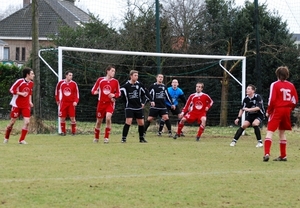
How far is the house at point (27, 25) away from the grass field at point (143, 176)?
89.2 ft

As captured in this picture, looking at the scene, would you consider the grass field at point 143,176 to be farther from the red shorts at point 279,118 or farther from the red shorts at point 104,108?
the red shorts at point 104,108

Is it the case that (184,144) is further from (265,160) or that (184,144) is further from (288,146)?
(265,160)

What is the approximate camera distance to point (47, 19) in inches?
1959

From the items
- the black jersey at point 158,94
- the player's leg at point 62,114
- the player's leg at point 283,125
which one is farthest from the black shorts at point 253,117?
the player's leg at point 62,114

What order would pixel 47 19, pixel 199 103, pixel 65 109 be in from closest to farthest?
pixel 199 103 → pixel 65 109 → pixel 47 19

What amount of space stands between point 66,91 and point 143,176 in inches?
405

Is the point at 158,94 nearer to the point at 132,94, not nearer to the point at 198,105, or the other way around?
the point at 198,105

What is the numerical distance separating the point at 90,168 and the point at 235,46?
2111 centimetres

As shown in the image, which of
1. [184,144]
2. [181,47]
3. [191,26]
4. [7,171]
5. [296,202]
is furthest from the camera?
[191,26]

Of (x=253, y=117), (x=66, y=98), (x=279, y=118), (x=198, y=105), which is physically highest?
(x=66, y=98)

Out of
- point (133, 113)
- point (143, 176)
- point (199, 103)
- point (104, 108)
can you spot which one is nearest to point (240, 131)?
point (199, 103)

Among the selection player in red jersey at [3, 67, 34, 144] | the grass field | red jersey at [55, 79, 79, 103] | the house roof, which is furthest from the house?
the grass field

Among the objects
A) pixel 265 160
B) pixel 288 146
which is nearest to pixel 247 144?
pixel 288 146

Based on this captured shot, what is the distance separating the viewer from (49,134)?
2061 cm
